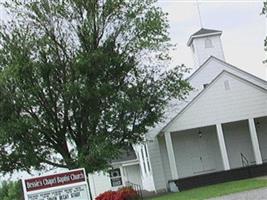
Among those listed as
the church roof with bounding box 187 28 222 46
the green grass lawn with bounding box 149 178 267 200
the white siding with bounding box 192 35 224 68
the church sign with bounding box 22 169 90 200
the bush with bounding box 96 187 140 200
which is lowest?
the green grass lawn with bounding box 149 178 267 200

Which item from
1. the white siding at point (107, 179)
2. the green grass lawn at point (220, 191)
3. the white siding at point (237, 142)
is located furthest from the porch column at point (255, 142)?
the white siding at point (107, 179)

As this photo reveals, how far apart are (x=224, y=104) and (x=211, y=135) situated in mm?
2574

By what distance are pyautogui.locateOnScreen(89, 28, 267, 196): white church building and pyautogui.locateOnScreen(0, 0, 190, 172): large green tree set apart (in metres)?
2.90

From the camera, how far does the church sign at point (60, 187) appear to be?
11.6 metres

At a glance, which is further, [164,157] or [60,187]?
[164,157]

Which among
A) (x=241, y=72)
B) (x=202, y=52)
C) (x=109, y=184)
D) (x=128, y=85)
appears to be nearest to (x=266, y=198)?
(x=128, y=85)

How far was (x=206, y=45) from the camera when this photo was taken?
124 ft

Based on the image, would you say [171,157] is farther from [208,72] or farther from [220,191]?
[220,191]

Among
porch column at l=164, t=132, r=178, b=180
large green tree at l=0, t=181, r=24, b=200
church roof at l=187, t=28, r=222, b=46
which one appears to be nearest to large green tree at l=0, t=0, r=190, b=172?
porch column at l=164, t=132, r=178, b=180

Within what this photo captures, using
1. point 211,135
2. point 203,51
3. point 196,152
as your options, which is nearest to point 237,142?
point 211,135

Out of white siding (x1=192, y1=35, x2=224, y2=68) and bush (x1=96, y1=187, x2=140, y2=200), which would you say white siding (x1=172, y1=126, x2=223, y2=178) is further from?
bush (x1=96, y1=187, x2=140, y2=200)

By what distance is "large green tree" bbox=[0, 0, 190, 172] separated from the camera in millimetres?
26219

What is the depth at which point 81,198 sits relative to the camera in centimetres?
1188

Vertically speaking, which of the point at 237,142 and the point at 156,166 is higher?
the point at 237,142
